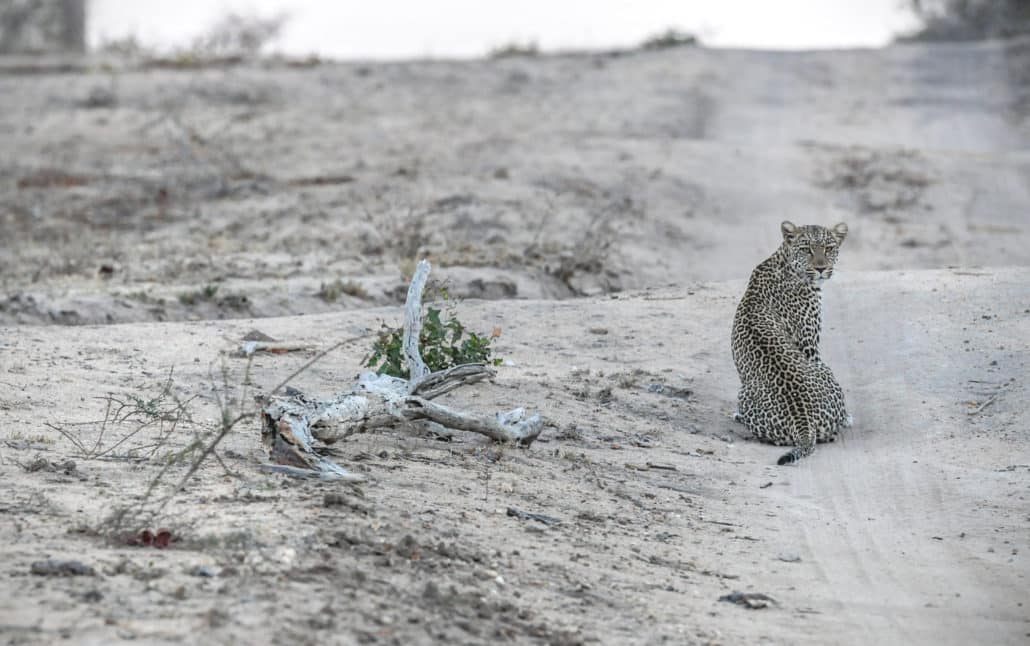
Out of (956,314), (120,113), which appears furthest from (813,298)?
(120,113)

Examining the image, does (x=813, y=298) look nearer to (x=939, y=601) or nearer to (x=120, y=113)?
(x=939, y=601)

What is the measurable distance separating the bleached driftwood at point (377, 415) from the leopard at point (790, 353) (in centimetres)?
172

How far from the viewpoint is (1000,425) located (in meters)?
8.17

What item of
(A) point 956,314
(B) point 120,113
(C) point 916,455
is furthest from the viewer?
(B) point 120,113

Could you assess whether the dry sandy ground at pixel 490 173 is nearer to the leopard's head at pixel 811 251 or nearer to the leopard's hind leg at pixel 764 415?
the leopard's head at pixel 811 251

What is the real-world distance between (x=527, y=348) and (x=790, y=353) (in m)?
1.98

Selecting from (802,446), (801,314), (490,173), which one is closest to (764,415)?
(802,446)

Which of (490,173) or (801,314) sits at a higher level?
(490,173)

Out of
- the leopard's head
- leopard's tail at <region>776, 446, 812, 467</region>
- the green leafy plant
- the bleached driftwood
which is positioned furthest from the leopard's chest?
the bleached driftwood

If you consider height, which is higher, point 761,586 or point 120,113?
point 120,113

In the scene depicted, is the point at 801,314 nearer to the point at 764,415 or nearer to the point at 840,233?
the point at 840,233

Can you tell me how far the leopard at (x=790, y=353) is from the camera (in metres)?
8.25

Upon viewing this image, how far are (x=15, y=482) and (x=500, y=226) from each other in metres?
9.07

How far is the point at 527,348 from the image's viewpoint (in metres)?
9.77
